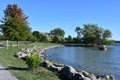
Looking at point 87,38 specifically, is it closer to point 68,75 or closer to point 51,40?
point 51,40

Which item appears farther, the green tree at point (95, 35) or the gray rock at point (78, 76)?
the green tree at point (95, 35)

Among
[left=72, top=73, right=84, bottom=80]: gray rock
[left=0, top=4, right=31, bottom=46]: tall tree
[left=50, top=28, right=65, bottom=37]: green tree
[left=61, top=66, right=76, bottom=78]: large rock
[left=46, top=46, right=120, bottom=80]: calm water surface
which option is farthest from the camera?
[left=50, top=28, right=65, bottom=37]: green tree

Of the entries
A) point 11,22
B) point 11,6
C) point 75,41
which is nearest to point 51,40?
point 75,41

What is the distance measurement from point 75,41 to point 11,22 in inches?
4021

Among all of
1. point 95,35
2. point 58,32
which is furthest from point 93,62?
point 58,32

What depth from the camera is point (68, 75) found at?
19484 mm

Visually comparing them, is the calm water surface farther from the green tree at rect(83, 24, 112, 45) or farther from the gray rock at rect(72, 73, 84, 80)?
the green tree at rect(83, 24, 112, 45)

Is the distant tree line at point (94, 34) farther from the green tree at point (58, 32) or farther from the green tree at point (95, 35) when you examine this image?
the green tree at point (58, 32)

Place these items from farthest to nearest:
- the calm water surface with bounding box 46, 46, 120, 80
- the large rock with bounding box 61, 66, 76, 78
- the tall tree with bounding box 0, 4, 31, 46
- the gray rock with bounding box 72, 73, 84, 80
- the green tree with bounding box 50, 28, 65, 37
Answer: the green tree with bounding box 50, 28, 65, 37
the tall tree with bounding box 0, 4, 31, 46
the calm water surface with bounding box 46, 46, 120, 80
the large rock with bounding box 61, 66, 76, 78
the gray rock with bounding box 72, 73, 84, 80

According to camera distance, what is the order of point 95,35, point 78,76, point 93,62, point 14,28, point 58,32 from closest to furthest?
point 78,76, point 93,62, point 14,28, point 95,35, point 58,32

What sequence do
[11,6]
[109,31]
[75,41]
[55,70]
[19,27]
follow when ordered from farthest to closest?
[75,41] < [109,31] < [11,6] < [19,27] < [55,70]

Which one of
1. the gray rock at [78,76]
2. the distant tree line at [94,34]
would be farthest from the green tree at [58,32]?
the gray rock at [78,76]

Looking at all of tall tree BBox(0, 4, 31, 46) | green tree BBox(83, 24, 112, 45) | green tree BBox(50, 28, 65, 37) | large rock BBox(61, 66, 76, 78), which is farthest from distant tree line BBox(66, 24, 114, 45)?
large rock BBox(61, 66, 76, 78)

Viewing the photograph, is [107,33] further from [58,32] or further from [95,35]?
[58,32]
